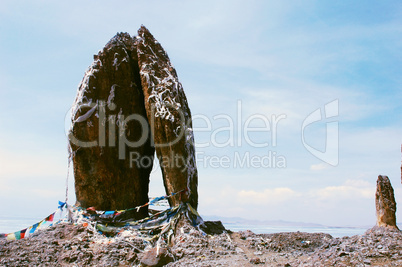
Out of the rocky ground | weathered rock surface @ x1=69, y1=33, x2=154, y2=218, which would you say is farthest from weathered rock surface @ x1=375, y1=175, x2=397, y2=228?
weathered rock surface @ x1=69, y1=33, x2=154, y2=218

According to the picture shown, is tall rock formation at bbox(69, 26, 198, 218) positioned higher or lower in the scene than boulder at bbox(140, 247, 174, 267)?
higher

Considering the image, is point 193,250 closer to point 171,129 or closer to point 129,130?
point 171,129

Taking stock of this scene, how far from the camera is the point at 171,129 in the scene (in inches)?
360

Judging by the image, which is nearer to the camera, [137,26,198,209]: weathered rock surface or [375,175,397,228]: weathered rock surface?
[375,175,397,228]: weathered rock surface

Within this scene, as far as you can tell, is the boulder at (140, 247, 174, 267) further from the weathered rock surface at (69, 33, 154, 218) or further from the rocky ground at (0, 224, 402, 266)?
the weathered rock surface at (69, 33, 154, 218)

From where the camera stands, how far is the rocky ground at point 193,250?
665 centimetres

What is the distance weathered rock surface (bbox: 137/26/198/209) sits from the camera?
9086 mm

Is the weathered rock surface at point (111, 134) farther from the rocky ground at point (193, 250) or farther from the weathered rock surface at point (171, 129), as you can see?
the rocky ground at point (193, 250)

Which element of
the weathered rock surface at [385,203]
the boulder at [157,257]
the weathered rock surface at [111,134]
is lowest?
the boulder at [157,257]

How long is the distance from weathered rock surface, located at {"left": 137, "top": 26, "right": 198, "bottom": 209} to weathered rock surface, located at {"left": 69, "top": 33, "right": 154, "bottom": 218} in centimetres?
70

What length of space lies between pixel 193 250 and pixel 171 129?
2.67 metres

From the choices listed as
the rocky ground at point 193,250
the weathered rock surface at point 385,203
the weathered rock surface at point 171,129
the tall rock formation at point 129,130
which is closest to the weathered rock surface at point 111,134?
the tall rock formation at point 129,130

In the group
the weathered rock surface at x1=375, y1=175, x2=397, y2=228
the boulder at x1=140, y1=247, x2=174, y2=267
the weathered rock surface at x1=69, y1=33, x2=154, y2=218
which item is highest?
the weathered rock surface at x1=69, y1=33, x2=154, y2=218

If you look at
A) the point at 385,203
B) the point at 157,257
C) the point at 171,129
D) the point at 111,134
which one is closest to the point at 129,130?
the point at 111,134
